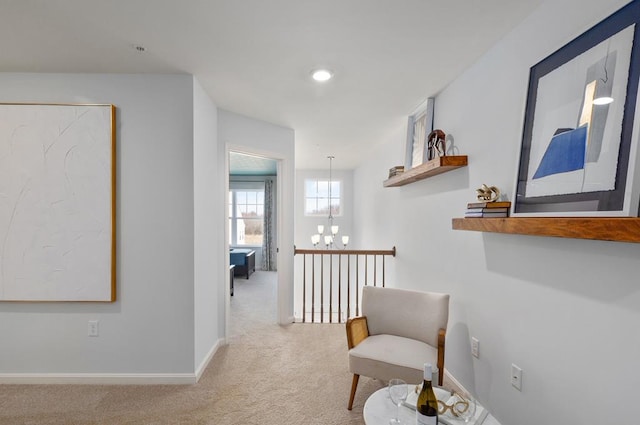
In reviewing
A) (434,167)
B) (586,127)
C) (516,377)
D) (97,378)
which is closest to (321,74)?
(434,167)

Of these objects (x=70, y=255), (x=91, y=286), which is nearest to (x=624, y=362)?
(x=91, y=286)

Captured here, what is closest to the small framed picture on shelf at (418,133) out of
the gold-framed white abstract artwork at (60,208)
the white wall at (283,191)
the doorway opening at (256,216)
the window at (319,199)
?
the white wall at (283,191)

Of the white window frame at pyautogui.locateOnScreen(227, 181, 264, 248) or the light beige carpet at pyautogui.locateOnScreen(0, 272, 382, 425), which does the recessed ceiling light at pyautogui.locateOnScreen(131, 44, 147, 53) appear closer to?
the light beige carpet at pyautogui.locateOnScreen(0, 272, 382, 425)

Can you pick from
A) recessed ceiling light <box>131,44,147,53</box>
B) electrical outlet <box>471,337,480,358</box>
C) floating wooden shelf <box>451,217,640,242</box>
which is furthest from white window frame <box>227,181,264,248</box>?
floating wooden shelf <box>451,217,640,242</box>

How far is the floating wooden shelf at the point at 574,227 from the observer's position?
1035mm

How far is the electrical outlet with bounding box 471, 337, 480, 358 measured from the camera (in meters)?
2.09

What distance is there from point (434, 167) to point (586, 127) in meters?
1.18

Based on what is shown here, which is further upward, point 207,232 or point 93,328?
point 207,232

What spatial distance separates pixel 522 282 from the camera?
1.71 meters

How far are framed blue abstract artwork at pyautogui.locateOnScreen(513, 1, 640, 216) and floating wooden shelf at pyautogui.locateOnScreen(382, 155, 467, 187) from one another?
0.64 meters

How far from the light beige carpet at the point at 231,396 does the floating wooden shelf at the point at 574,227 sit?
1542mm

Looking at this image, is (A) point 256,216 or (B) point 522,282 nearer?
(B) point 522,282

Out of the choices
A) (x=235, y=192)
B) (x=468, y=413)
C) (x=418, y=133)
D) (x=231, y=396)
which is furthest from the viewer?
(x=235, y=192)

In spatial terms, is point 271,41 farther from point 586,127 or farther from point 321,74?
point 586,127
